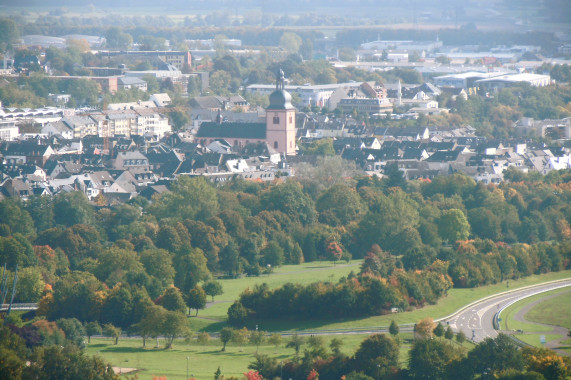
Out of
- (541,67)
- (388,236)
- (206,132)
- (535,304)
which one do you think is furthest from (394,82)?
(535,304)

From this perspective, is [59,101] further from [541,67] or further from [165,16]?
[165,16]

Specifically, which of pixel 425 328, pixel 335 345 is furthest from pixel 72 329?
pixel 425 328

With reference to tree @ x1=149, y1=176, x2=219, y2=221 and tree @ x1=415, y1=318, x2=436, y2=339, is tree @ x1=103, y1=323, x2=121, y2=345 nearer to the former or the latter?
tree @ x1=415, y1=318, x2=436, y2=339

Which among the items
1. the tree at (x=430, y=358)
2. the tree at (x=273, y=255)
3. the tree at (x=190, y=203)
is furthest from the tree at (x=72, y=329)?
the tree at (x=190, y=203)

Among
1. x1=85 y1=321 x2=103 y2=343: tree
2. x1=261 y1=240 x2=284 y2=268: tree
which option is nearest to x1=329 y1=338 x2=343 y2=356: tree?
x1=85 y1=321 x2=103 y2=343: tree

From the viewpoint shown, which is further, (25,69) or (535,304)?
(25,69)
